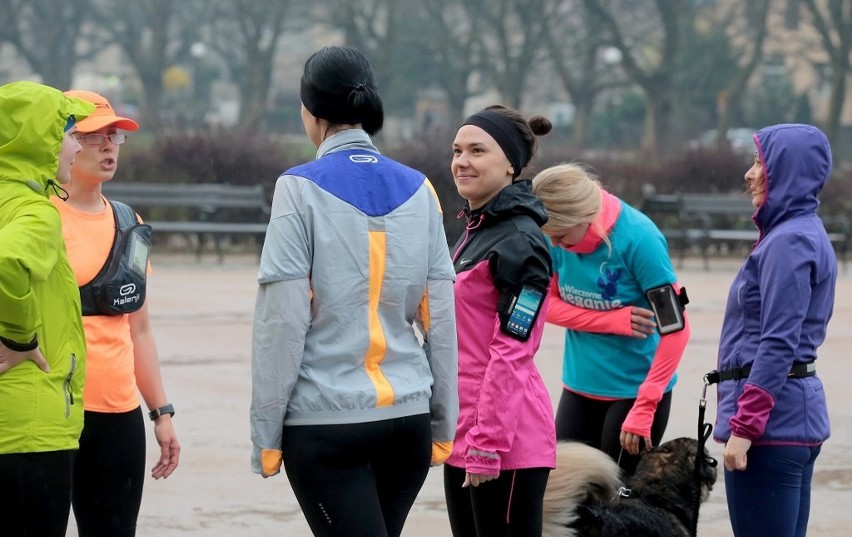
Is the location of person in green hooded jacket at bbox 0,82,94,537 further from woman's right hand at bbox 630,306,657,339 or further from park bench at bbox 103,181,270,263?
park bench at bbox 103,181,270,263

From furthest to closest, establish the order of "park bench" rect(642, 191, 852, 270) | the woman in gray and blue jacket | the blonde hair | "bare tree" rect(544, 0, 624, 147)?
"bare tree" rect(544, 0, 624, 147) → "park bench" rect(642, 191, 852, 270) → the blonde hair → the woman in gray and blue jacket

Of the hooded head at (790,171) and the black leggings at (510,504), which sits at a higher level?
the hooded head at (790,171)

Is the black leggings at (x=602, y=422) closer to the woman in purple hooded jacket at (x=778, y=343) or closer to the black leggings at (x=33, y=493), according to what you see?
the woman in purple hooded jacket at (x=778, y=343)

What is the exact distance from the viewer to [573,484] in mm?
4332

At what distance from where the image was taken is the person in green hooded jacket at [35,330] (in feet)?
10.1

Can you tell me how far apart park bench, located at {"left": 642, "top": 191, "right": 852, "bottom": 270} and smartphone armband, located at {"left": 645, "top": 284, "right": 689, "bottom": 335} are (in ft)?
45.2

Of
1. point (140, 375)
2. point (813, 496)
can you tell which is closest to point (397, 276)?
point (140, 375)

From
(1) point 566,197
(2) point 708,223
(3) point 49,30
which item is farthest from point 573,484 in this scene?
(3) point 49,30

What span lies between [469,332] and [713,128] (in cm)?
5434

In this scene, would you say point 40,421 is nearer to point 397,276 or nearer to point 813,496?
point 397,276

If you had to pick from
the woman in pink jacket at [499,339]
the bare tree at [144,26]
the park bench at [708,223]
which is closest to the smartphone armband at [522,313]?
the woman in pink jacket at [499,339]

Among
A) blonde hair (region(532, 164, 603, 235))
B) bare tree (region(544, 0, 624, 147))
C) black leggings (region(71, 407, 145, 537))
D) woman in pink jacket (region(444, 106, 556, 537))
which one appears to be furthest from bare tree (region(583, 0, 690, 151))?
black leggings (region(71, 407, 145, 537))

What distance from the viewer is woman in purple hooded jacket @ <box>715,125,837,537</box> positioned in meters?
3.81

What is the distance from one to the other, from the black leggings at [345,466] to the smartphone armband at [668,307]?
1.77 metres
